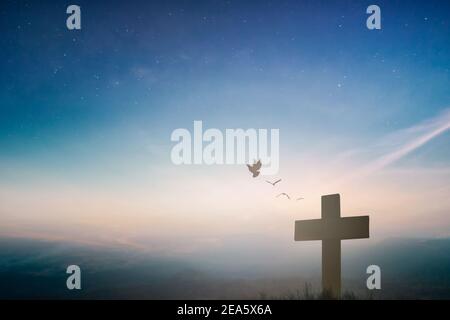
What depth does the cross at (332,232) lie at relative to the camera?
7.89 meters

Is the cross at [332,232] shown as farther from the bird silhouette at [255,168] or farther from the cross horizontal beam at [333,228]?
the bird silhouette at [255,168]

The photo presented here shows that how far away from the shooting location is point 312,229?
8586mm

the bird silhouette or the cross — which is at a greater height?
the bird silhouette

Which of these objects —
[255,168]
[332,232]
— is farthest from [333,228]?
[255,168]

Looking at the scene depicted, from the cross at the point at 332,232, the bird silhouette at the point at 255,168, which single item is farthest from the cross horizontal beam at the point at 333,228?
the bird silhouette at the point at 255,168

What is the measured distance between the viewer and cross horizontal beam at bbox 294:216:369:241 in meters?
7.82

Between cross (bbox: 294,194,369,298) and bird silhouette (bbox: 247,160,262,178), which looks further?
cross (bbox: 294,194,369,298)

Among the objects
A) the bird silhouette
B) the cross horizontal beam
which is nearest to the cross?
the cross horizontal beam

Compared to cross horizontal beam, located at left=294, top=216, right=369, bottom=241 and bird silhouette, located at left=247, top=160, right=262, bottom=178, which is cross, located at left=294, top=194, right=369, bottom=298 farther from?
bird silhouette, located at left=247, top=160, right=262, bottom=178

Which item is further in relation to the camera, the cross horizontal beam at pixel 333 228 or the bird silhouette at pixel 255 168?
the cross horizontal beam at pixel 333 228

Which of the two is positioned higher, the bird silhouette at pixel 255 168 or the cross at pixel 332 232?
the bird silhouette at pixel 255 168
